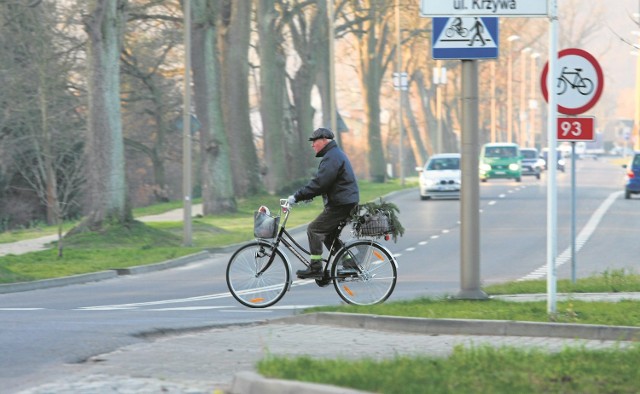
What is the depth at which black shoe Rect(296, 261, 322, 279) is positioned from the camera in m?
15.8

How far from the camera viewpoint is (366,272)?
51.9 feet

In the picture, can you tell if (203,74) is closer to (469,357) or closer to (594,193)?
(594,193)

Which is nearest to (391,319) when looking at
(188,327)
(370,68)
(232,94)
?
(188,327)

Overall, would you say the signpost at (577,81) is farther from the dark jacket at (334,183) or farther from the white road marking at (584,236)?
the white road marking at (584,236)

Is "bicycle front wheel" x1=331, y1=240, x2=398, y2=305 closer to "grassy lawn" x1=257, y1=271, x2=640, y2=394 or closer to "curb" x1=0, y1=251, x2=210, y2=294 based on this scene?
"grassy lawn" x1=257, y1=271, x2=640, y2=394

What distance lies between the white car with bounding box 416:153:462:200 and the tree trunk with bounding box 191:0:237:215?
11.6 meters

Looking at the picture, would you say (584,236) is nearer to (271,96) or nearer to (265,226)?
(265,226)

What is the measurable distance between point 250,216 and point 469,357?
32.5 meters

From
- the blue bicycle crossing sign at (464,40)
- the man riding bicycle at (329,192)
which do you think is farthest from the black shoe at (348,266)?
the blue bicycle crossing sign at (464,40)

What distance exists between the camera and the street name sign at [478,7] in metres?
13.5

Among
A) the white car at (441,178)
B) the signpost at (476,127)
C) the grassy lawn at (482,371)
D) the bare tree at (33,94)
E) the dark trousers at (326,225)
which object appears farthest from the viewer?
the white car at (441,178)

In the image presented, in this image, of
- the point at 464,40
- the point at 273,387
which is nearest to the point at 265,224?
the point at 464,40

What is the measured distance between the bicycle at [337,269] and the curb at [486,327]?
7.54ft

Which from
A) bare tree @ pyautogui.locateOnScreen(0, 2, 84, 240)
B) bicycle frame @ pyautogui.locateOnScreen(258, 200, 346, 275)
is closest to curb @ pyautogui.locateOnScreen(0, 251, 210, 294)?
bicycle frame @ pyautogui.locateOnScreen(258, 200, 346, 275)
